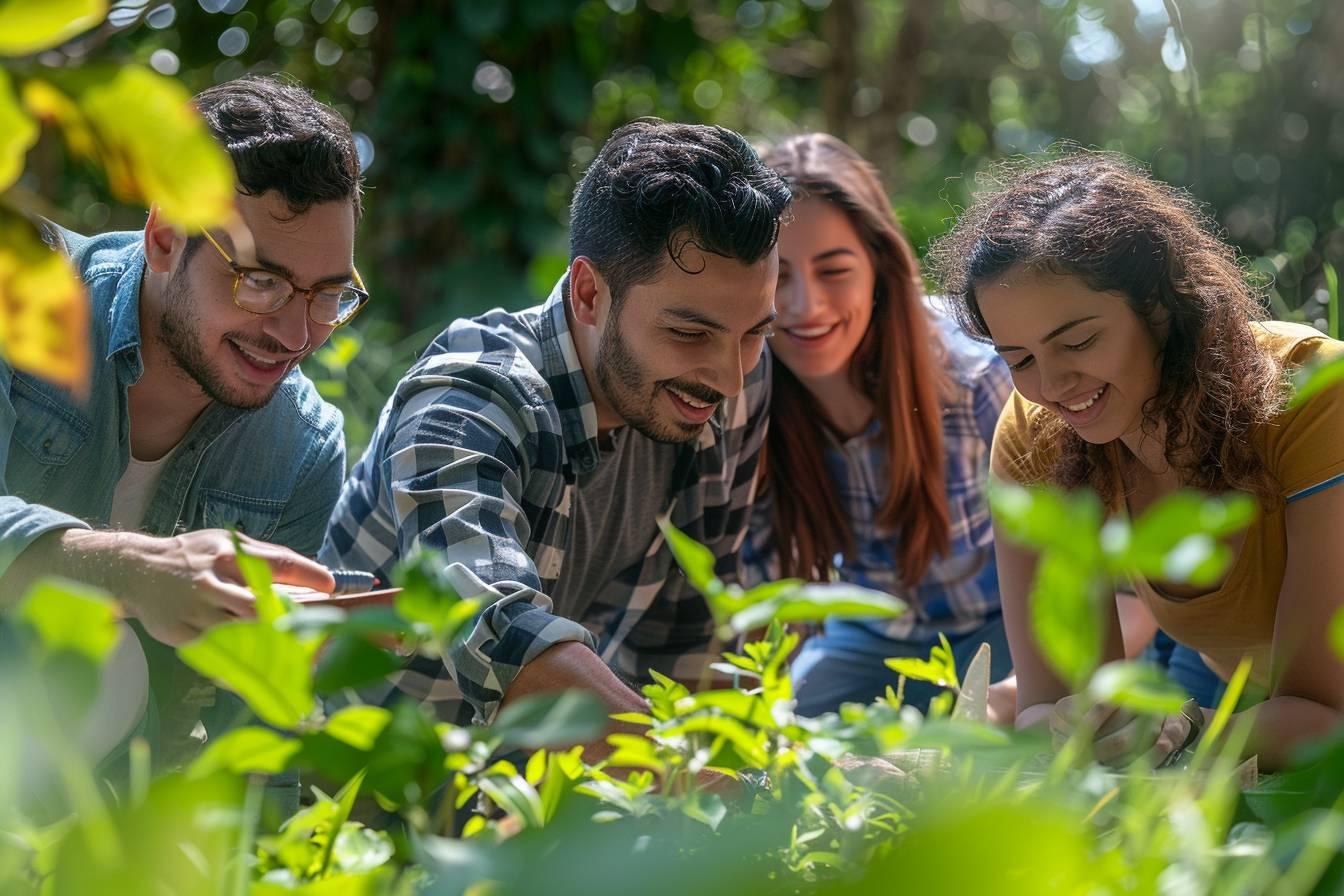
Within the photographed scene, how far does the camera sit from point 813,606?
557 mm

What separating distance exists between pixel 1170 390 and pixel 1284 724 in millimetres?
447

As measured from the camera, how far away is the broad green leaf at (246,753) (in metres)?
0.56

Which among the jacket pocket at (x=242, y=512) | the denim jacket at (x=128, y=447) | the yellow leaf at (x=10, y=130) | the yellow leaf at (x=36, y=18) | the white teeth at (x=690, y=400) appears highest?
the yellow leaf at (x=36, y=18)

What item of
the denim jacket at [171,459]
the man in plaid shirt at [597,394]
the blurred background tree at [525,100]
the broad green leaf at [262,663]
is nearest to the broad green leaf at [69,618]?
the broad green leaf at [262,663]

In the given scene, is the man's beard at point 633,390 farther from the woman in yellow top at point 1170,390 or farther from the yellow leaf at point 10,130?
the yellow leaf at point 10,130

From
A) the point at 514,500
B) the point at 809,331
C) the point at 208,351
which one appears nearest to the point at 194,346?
the point at 208,351

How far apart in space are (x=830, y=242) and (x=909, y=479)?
460 millimetres

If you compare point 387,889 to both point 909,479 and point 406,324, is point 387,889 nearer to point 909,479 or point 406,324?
point 909,479

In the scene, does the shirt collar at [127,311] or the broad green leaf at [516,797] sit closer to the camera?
the broad green leaf at [516,797]

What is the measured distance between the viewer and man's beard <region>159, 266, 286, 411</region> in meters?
1.89

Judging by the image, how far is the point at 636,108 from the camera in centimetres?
540

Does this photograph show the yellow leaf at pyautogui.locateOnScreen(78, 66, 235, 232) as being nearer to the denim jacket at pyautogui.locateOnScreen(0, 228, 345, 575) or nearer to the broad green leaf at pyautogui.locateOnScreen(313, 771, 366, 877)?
the broad green leaf at pyautogui.locateOnScreen(313, 771, 366, 877)

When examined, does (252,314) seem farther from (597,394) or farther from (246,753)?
(246,753)

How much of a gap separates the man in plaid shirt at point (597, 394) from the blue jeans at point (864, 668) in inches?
27.0
